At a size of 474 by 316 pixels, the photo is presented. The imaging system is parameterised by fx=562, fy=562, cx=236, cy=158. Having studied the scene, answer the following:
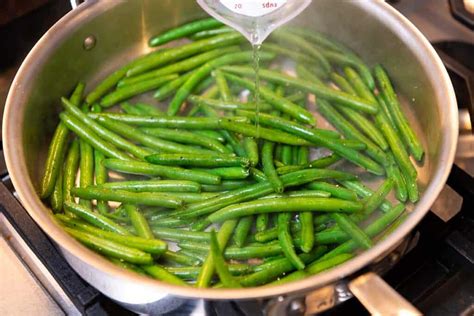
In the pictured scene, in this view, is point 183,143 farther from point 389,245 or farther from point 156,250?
point 389,245

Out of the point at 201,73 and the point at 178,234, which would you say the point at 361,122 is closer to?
the point at 201,73

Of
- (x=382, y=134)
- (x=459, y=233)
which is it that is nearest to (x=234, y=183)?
(x=382, y=134)

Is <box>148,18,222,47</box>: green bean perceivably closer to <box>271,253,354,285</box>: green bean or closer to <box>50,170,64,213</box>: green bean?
<box>50,170,64,213</box>: green bean

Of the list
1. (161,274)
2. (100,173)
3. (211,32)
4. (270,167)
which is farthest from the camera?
(211,32)

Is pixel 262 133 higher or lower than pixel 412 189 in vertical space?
higher

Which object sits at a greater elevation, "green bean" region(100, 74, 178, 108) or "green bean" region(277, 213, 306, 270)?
"green bean" region(100, 74, 178, 108)

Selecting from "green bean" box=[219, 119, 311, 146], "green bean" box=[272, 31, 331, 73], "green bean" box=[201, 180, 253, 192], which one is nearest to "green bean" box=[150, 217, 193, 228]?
"green bean" box=[201, 180, 253, 192]

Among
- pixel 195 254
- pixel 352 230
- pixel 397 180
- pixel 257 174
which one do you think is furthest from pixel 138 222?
pixel 397 180

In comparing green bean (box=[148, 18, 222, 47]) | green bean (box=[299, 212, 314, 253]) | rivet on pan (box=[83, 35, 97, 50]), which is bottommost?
green bean (box=[299, 212, 314, 253])
